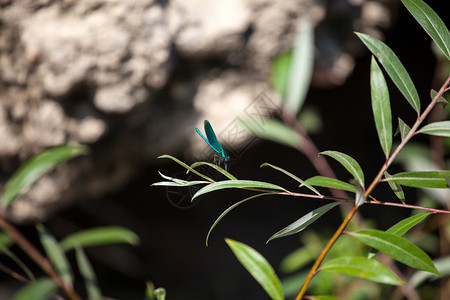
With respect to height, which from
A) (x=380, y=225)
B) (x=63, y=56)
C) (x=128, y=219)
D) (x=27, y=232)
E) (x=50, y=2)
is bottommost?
(x=380, y=225)

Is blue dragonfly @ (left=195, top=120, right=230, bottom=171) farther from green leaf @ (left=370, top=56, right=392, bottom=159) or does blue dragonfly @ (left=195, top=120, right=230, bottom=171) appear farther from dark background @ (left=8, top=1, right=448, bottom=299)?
dark background @ (left=8, top=1, right=448, bottom=299)

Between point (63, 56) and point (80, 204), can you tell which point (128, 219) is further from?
point (63, 56)

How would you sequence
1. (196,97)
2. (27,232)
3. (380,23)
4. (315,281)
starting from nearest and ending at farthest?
(315,281)
(196,97)
(380,23)
(27,232)

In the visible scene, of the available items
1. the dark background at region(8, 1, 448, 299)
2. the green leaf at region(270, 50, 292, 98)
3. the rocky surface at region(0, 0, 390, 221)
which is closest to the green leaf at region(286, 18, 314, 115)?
the green leaf at region(270, 50, 292, 98)

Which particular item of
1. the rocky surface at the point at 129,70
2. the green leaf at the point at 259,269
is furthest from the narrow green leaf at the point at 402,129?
the rocky surface at the point at 129,70

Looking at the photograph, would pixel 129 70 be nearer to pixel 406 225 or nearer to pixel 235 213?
pixel 406 225

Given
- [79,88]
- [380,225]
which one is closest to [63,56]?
[79,88]
